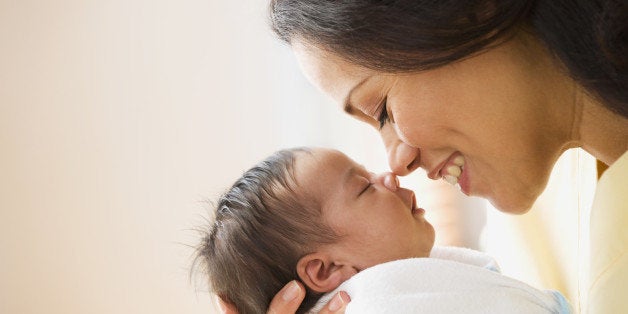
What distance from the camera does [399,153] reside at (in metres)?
1.28

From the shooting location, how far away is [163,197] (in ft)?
9.50

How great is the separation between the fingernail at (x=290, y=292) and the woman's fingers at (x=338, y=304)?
62mm

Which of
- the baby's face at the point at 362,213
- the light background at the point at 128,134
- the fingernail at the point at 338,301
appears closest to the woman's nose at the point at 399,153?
the baby's face at the point at 362,213

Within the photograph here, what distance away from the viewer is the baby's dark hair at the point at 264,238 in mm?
1383

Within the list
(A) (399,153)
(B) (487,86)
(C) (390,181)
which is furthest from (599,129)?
(C) (390,181)

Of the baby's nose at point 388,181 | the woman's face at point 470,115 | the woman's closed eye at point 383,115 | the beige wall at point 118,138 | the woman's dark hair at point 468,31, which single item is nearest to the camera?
the woman's dark hair at point 468,31

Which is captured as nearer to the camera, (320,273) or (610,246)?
(610,246)

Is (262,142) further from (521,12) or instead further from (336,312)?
(521,12)

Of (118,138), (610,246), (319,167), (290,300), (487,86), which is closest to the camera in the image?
(610,246)

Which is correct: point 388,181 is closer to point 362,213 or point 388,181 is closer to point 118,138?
point 362,213

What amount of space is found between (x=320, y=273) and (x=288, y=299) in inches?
3.2

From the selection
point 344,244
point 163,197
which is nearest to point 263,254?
point 344,244

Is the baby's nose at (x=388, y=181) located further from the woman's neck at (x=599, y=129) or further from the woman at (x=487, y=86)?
the woman's neck at (x=599, y=129)

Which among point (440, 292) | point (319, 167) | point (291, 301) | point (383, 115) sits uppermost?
point (383, 115)
